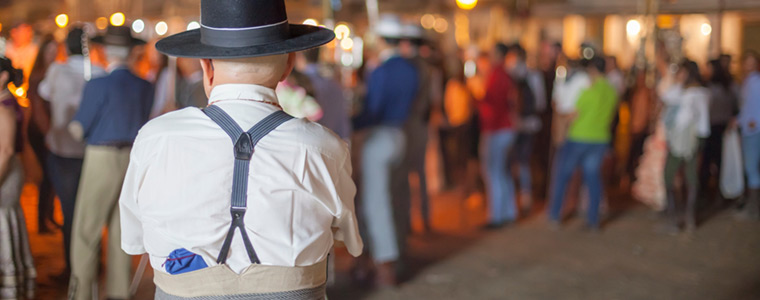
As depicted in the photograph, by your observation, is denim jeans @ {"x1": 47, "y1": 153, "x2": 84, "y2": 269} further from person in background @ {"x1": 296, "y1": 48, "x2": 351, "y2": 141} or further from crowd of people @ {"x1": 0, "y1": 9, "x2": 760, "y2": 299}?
person in background @ {"x1": 296, "y1": 48, "x2": 351, "y2": 141}

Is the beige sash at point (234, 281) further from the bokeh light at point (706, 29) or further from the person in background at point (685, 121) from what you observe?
the bokeh light at point (706, 29)

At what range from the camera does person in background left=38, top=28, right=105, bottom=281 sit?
5094mm

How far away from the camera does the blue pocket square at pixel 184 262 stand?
213 cm

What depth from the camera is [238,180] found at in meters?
2.09

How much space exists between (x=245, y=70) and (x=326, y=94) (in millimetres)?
3270

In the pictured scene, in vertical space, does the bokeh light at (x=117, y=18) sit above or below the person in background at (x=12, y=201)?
above

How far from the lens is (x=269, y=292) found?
85.8 inches

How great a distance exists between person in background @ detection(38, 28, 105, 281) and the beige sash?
325 centimetres

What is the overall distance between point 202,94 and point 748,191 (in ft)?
20.8

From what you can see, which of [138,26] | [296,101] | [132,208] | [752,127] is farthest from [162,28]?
[132,208]

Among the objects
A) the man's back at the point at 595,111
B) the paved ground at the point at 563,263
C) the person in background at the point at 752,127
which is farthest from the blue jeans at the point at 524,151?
the person in background at the point at 752,127

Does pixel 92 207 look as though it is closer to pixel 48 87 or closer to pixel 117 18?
pixel 48 87

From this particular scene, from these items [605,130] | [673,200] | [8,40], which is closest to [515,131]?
[605,130]

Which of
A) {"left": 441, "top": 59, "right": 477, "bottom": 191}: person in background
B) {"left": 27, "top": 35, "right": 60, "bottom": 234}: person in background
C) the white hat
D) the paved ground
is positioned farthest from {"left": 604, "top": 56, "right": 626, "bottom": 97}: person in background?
{"left": 27, "top": 35, "right": 60, "bottom": 234}: person in background
